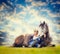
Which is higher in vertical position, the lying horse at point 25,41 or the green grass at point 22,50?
the lying horse at point 25,41

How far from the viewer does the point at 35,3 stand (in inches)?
72.9

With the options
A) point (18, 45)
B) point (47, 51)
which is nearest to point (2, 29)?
point (18, 45)

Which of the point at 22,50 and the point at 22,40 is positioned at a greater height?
the point at 22,40

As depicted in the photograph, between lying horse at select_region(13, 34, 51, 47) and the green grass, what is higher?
lying horse at select_region(13, 34, 51, 47)

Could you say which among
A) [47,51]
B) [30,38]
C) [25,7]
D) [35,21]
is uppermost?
[25,7]

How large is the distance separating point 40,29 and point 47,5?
0.27 m

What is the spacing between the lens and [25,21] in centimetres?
183

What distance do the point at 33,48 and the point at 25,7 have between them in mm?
439

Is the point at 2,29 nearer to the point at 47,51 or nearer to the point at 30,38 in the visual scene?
the point at 30,38

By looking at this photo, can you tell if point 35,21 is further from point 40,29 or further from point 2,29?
point 2,29

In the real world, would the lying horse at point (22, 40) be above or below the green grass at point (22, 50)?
above

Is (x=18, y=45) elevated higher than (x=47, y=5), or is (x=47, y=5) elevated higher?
(x=47, y=5)

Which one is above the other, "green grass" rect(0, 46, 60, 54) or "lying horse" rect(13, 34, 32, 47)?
"lying horse" rect(13, 34, 32, 47)

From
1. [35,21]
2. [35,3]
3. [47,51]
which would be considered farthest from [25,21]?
[47,51]
